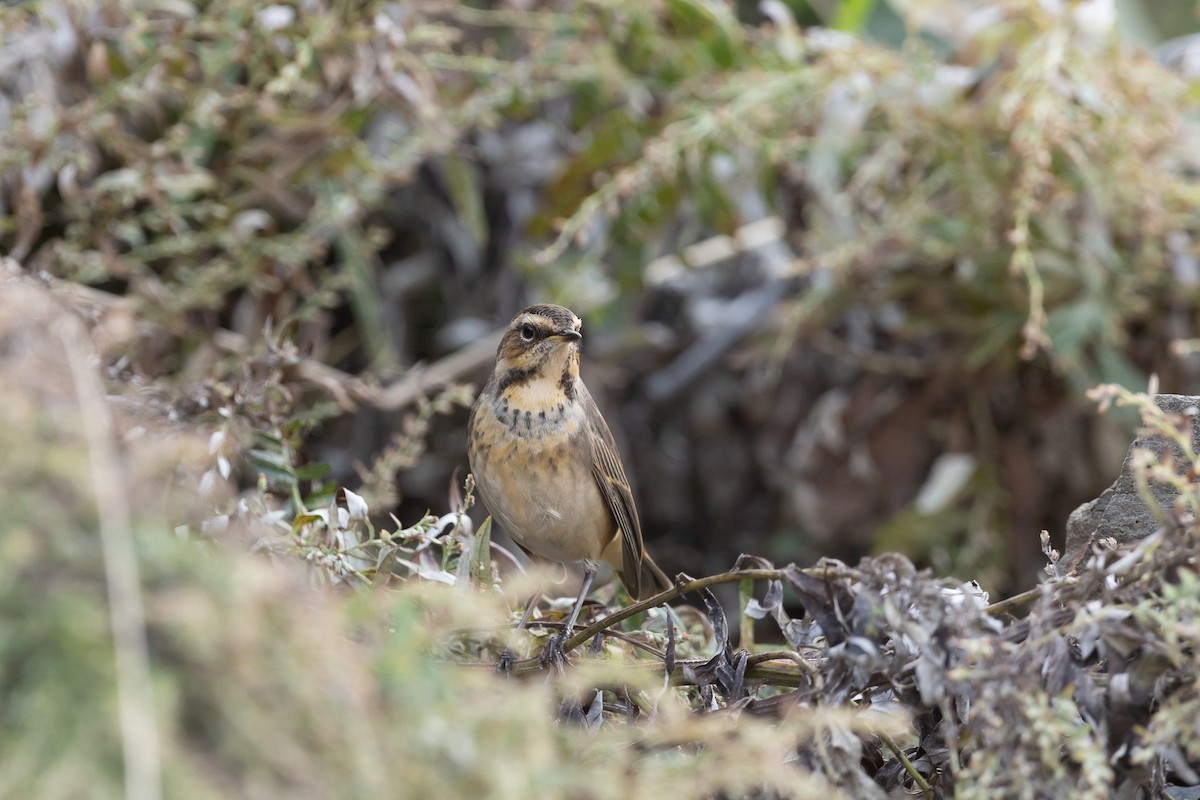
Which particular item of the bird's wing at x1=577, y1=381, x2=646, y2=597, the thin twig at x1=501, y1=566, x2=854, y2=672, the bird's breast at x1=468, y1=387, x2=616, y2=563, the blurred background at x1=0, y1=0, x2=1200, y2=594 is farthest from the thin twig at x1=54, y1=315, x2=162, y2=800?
the bird's wing at x1=577, y1=381, x2=646, y2=597

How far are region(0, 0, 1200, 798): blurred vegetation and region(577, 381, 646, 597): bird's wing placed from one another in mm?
344

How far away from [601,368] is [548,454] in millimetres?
1496

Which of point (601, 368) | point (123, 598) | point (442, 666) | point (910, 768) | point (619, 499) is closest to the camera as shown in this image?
point (123, 598)

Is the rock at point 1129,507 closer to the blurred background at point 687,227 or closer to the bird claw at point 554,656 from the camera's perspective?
the bird claw at point 554,656

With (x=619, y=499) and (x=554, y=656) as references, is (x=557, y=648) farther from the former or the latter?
(x=619, y=499)

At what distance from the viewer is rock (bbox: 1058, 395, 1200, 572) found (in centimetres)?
190

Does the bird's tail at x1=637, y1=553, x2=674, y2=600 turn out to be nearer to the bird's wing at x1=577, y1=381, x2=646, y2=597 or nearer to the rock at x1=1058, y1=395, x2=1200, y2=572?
the bird's wing at x1=577, y1=381, x2=646, y2=597

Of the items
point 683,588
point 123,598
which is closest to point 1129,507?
point 683,588

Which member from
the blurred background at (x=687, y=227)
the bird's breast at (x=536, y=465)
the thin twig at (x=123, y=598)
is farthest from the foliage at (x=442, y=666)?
the bird's breast at (x=536, y=465)

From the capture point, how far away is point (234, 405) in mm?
2264

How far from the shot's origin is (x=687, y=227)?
442 centimetres

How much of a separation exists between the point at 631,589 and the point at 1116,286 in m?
1.96

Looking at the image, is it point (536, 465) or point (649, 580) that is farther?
point (649, 580)

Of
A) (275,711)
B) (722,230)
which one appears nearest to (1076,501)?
(722,230)
